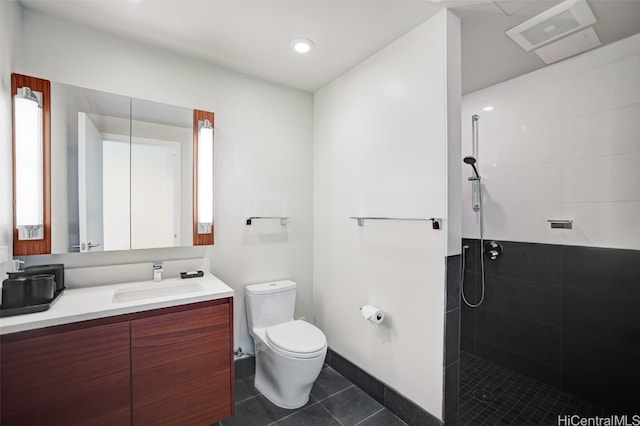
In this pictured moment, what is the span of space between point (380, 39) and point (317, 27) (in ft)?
1.46

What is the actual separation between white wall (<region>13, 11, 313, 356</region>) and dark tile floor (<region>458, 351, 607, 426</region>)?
57.3 inches

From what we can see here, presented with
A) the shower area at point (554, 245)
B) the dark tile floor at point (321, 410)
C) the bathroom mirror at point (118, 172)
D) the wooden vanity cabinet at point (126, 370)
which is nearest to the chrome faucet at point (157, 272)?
the bathroom mirror at point (118, 172)

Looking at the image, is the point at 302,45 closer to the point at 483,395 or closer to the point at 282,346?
the point at 282,346

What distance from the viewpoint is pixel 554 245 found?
217cm

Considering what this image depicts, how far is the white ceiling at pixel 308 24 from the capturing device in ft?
5.26

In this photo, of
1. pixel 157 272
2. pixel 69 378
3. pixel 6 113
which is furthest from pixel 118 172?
pixel 69 378

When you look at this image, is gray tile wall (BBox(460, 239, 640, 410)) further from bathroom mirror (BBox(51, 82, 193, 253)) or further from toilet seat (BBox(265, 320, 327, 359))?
bathroom mirror (BBox(51, 82, 193, 253))

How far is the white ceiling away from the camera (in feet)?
5.26

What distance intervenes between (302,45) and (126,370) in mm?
2192

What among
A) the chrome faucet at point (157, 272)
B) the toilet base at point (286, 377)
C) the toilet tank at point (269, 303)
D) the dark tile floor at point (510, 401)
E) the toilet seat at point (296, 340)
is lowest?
the dark tile floor at point (510, 401)

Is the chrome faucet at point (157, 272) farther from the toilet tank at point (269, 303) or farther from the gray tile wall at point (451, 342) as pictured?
the gray tile wall at point (451, 342)

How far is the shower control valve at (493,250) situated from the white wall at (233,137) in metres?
1.61

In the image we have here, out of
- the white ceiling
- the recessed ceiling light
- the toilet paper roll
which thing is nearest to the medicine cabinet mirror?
the white ceiling

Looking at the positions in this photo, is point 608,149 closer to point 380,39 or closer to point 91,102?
point 380,39
